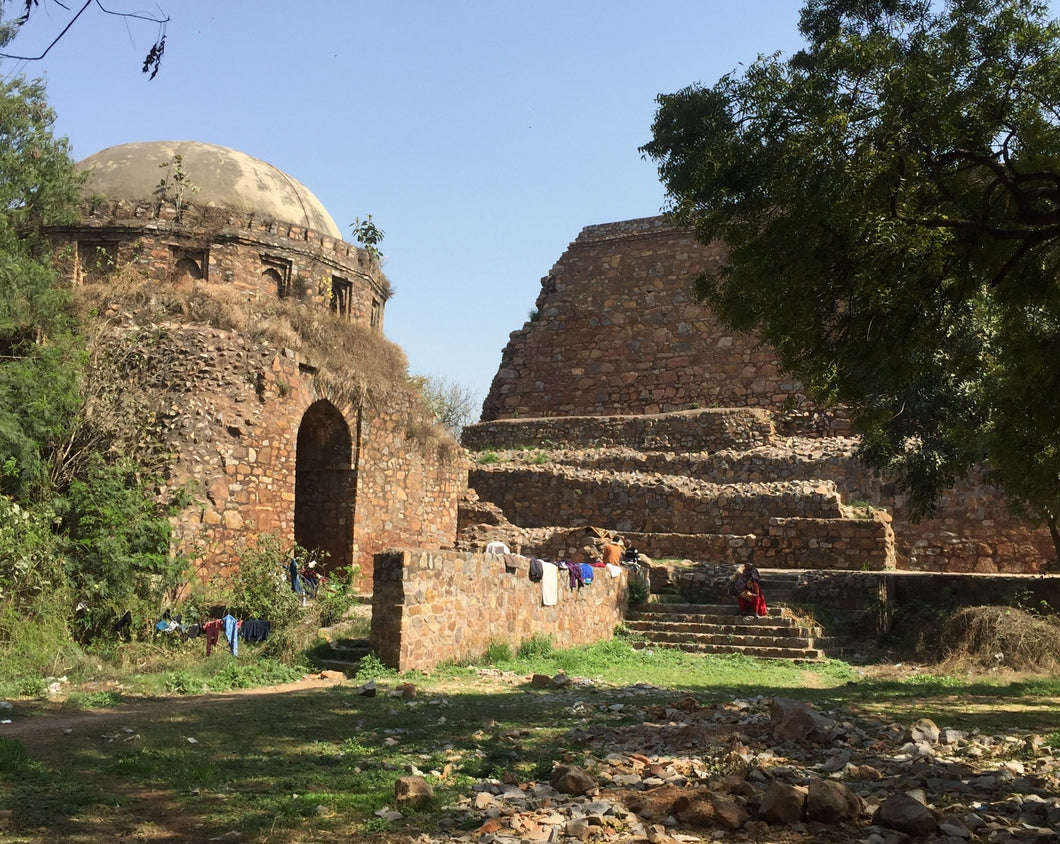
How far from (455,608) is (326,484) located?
675 cm

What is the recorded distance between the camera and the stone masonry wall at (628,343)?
26297 millimetres

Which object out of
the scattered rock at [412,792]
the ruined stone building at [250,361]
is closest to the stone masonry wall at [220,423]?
the ruined stone building at [250,361]

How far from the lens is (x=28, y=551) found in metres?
11.5

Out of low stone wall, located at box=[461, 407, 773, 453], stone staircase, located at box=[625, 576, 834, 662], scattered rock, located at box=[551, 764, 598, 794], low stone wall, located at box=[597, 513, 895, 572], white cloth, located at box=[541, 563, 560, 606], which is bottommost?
stone staircase, located at box=[625, 576, 834, 662]

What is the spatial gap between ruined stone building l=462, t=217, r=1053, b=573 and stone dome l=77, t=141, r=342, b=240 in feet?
24.1

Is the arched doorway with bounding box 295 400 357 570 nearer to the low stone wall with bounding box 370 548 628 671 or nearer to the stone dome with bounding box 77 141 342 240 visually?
the stone dome with bounding box 77 141 342 240

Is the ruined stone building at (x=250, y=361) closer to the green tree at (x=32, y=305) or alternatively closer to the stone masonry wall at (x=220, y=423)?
the stone masonry wall at (x=220, y=423)

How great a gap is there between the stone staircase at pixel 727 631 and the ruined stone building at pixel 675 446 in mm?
3158

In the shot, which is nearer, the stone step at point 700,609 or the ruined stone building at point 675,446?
the stone step at point 700,609

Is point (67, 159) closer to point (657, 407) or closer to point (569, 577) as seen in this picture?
point (569, 577)

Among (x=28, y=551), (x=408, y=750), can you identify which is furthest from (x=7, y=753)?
(x=28, y=551)

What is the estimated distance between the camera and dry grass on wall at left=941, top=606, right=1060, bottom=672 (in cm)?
1322

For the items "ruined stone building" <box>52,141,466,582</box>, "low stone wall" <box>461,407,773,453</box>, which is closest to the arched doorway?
"ruined stone building" <box>52,141,466,582</box>

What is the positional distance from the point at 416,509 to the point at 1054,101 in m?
13.5
